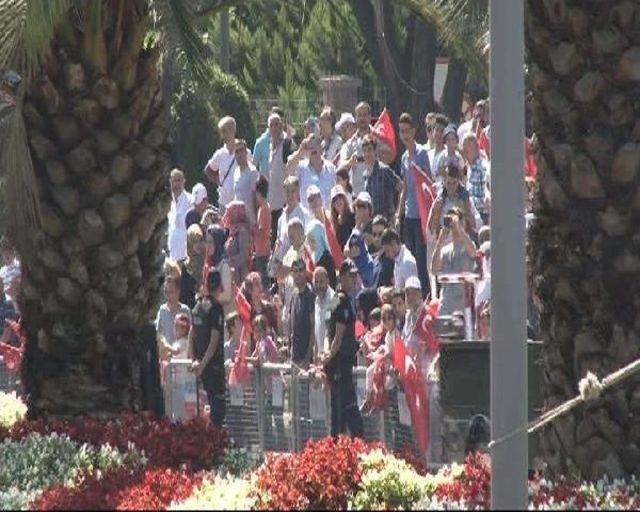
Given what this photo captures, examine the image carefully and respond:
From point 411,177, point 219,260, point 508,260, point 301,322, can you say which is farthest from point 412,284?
point 508,260

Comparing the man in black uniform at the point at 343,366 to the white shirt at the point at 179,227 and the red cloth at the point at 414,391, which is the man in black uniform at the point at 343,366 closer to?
the red cloth at the point at 414,391

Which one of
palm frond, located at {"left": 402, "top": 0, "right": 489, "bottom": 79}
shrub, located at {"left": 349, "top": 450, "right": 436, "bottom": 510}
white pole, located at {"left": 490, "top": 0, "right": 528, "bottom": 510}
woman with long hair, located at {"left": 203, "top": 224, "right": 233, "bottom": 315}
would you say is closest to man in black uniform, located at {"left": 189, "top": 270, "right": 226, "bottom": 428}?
woman with long hair, located at {"left": 203, "top": 224, "right": 233, "bottom": 315}

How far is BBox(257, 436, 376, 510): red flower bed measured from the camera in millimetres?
7848

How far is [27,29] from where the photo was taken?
10.6 metres

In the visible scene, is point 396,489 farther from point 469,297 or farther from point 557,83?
point 469,297

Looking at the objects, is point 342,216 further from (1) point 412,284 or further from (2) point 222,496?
(2) point 222,496

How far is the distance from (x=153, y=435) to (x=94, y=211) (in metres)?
1.60

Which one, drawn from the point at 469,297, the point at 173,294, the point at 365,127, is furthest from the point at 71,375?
the point at 365,127

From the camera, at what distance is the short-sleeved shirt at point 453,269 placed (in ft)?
51.4

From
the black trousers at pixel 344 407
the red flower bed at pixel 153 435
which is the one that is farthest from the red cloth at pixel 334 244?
the red flower bed at pixel 153 435

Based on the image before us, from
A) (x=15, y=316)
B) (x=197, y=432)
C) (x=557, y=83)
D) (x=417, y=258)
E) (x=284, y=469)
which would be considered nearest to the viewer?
(x=284, y=469)

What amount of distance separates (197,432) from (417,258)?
7.48 metres

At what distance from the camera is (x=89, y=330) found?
1176 centimetres

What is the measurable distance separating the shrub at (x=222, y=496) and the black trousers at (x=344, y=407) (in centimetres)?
631
